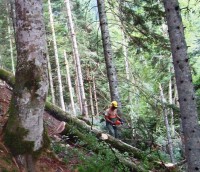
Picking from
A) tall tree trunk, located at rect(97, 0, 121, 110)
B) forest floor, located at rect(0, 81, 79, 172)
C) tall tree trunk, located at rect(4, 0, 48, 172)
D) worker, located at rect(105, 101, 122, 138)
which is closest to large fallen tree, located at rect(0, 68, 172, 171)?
worker, located at rect(105, 101, 122, 138)

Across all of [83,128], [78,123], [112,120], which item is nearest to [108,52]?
[112,120]

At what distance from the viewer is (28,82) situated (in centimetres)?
531

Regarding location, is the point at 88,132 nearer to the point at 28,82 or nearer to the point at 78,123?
the point at 78,123

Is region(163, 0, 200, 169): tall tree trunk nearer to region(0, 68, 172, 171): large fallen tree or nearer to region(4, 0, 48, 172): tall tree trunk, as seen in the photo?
region(0, 68, 172, 171): large fallen tree

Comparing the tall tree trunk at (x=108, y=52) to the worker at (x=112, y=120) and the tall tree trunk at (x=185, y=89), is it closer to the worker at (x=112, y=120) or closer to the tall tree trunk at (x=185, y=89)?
the worker at (x=112, y=120)

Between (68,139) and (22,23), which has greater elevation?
(22,23)

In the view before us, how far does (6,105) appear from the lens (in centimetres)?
899

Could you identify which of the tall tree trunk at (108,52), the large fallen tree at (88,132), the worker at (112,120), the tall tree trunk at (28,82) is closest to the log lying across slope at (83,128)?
the large fallen tree at (88,132)

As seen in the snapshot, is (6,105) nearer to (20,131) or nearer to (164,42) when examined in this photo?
(20,131)

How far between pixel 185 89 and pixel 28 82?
2.91 metres

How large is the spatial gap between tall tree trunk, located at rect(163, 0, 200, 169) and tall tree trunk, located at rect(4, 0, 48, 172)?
8.19 ft

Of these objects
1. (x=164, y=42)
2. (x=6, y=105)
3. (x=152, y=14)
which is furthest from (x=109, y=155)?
(x=164, y=42)

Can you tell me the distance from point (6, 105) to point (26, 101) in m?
3.99

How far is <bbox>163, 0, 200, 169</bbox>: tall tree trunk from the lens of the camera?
602 cm
